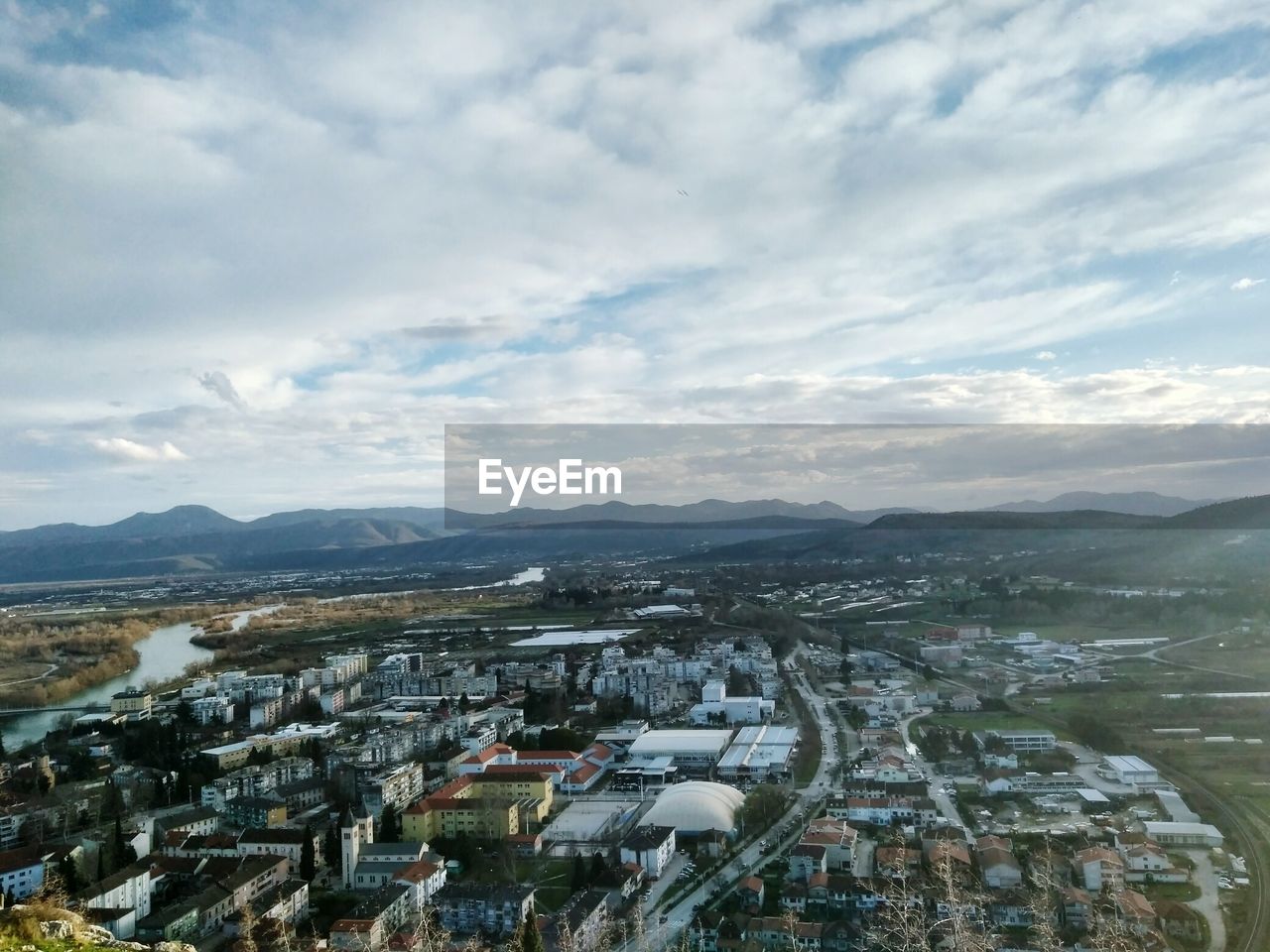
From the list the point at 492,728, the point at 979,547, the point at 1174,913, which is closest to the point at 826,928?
the point at 1174,913

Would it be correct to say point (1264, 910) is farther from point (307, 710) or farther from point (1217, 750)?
point (307, 710)

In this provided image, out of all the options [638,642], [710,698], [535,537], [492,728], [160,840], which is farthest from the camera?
[535,537]

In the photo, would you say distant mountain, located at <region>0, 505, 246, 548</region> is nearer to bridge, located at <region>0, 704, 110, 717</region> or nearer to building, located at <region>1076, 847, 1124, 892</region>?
bridge, located at <region>0, 704, 110, 717</region>

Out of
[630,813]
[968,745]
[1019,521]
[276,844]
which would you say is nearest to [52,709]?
[276,844]

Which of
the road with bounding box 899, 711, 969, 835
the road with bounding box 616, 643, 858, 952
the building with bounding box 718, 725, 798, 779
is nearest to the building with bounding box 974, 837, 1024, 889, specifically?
the road with bounding box 899, 711, 969, 835

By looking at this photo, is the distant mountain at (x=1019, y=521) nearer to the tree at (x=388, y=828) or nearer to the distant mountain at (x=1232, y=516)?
the distant mountain at (x=1232, y=516)

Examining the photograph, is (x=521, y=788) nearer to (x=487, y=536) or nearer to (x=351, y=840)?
(x=351, y=840)
